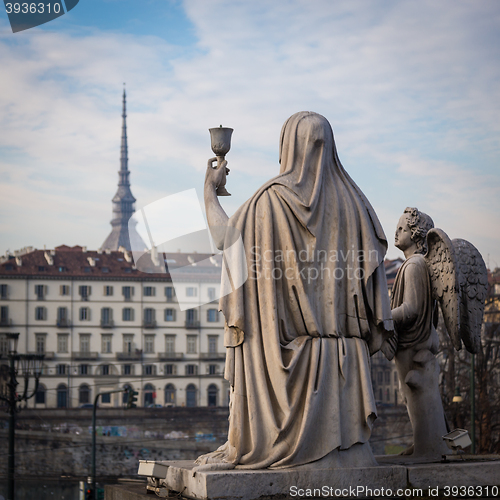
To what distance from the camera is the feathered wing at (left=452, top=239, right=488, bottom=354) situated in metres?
7.38

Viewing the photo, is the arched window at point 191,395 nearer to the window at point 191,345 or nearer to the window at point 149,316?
the window at point 191,345

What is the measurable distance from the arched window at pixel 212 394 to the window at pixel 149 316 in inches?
388

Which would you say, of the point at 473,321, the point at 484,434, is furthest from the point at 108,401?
the point at 473,321

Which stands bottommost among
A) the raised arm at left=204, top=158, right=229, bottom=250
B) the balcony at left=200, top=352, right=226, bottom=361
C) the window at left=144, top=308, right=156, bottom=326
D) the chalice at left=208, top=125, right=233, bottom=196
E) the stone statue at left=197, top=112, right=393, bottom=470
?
the stone statue at left=197, top=112, right=393, bottom=470

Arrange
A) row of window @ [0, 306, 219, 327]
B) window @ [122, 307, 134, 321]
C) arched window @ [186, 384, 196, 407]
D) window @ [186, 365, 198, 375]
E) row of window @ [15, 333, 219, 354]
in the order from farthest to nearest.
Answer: window @ [186, 365, 198, 375], window @ [122, 307, 134, 321], arched window @ [186, 384, 196, 407], row of window @ [15, 333, 219, 354], row of window @ [0, 306, 219, 327]

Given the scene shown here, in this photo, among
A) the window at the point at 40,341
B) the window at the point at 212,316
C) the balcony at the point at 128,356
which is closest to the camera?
the window at the point at 40,341

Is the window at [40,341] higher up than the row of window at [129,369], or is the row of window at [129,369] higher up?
the window at [40,341]

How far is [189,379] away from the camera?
4186 inches

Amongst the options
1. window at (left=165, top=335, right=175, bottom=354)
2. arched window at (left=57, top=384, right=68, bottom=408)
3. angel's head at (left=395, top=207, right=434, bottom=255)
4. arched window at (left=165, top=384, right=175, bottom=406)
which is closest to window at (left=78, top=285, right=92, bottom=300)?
arched window at (left=57, top=384, right=68, bottom=408)

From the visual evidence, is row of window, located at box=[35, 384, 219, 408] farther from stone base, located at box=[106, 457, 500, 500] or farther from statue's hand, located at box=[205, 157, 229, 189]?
stone base, located at box=[106, 457, 500, 500]

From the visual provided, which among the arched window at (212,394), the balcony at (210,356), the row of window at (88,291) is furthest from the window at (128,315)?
the arched window at (212,394)

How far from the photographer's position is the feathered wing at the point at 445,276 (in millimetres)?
7211

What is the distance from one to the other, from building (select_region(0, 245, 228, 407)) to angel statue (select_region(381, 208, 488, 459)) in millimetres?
95171

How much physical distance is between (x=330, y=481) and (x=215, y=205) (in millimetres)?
2002
